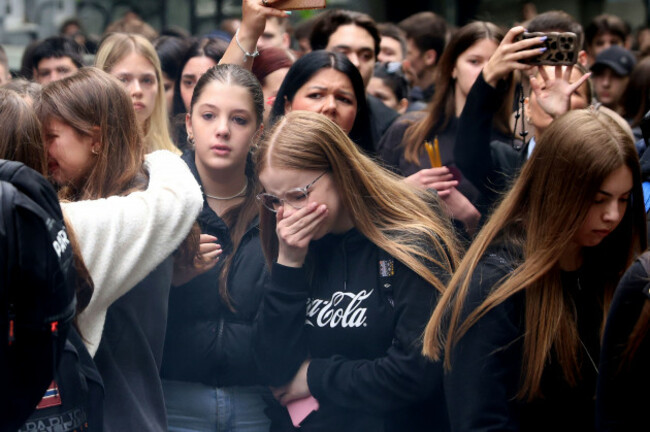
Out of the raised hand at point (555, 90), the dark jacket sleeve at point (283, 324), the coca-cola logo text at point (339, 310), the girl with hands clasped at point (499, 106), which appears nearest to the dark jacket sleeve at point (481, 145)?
the girl with hands clasped at point (499, 106)

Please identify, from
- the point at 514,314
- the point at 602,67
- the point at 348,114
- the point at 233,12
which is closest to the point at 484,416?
the point at 514,314

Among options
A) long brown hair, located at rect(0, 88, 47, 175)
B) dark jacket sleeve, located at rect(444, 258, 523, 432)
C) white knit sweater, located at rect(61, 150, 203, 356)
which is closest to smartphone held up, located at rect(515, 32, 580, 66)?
dark jacket sleeve, located at rect(444, 258, 523, 432)

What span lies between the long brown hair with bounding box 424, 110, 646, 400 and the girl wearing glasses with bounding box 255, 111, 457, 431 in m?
0.24

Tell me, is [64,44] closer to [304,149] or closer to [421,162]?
[421,162]

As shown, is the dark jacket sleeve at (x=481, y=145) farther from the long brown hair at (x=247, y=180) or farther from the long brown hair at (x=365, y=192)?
the long brown hair at (x=247, y=180)

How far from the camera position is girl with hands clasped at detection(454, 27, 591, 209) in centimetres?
351

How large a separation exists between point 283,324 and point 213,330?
355 mm

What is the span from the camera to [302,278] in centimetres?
304

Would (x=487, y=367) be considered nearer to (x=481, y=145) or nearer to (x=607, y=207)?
(x=607, y=207)

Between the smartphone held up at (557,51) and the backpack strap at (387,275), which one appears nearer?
the backpack strap at (387,275)

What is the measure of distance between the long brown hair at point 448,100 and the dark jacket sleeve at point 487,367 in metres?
1.79

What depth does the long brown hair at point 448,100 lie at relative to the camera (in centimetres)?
444

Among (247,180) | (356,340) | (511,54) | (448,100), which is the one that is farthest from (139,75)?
(356,340)

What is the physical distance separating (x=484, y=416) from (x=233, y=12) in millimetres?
11251
